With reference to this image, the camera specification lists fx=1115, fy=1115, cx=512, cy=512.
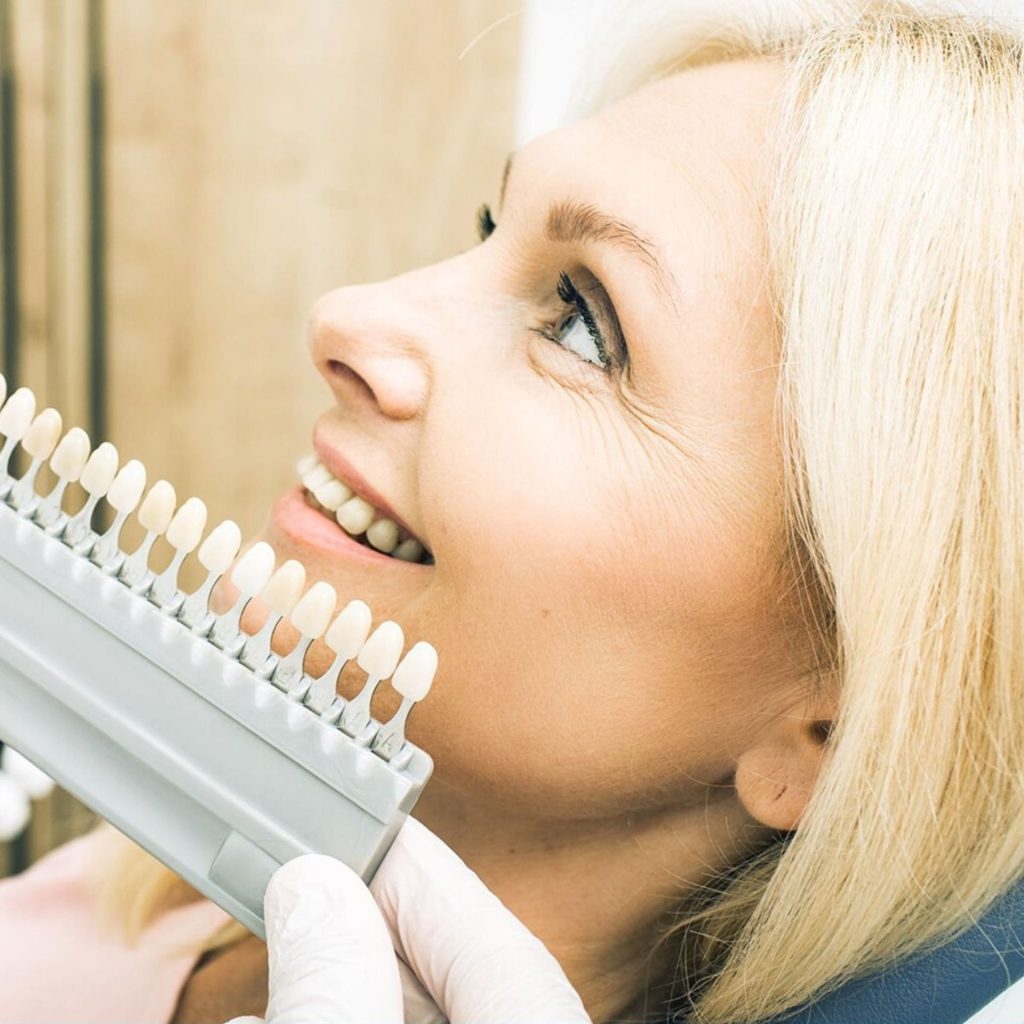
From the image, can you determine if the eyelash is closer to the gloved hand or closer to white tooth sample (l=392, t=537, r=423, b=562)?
white tooth sample (l=392, t=537, r=423, b=562)

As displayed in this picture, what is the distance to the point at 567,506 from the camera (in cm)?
85

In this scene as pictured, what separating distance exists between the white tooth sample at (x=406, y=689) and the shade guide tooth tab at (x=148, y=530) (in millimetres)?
198

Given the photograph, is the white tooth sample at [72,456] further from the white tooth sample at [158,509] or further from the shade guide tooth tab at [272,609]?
the shade guide tooth tab at [272,609]

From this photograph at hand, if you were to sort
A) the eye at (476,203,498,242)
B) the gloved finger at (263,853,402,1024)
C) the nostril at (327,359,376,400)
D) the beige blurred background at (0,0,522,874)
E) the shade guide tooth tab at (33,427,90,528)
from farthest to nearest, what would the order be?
the beige blurred background at (0,0,522,874) → the eye at (476,203,498,242) → the nostril at (327,359,376,400) → the shade guide tooth tab at (33,427,90,528) → the gloved finger at (263,853,402,1024)

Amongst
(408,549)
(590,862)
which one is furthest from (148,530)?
(590,862)

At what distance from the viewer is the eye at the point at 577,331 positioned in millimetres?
908

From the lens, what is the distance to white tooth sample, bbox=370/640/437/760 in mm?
735

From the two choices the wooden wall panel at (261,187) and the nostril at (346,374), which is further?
the wooden wall panel at (261,187)

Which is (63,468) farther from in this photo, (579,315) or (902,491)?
(902,491)

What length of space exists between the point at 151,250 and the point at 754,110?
1094 mm

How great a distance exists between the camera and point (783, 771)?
920mm

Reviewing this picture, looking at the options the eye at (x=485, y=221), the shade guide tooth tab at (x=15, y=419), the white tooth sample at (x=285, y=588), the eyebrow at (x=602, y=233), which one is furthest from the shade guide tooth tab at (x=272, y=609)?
the eye at (x=485, y=221)

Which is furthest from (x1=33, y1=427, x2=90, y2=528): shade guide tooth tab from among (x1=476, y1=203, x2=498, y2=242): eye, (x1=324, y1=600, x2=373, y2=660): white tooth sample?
(x1=476, y1=203, x2=498, y2=242): eye

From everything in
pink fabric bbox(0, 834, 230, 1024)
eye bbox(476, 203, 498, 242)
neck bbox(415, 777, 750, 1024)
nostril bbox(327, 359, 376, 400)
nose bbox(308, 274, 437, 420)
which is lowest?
pink fabric bbox(0, 834, 230, 1024)
